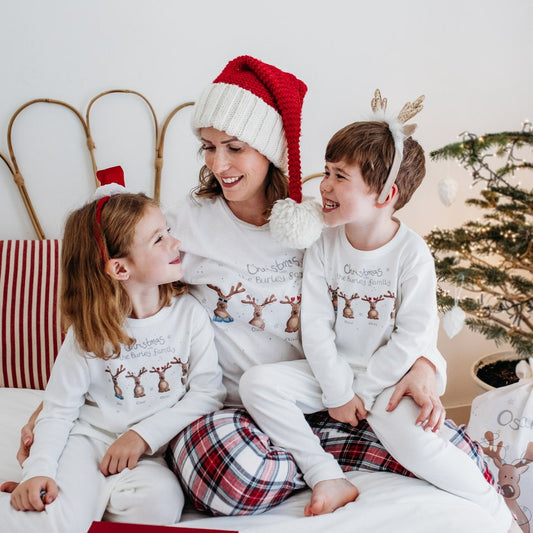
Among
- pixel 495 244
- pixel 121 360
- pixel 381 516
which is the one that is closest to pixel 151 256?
pixel 121 360

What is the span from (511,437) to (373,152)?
1.00 metres

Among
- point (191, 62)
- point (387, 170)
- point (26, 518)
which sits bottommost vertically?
point (26, 518)

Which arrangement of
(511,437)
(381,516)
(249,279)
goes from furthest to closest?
(511,437)
(249,279)
(381,516)

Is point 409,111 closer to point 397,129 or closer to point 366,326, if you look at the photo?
point 397,129

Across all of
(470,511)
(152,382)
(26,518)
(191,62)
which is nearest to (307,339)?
(152,382)

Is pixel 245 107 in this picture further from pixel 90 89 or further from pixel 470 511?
pixel 470 511

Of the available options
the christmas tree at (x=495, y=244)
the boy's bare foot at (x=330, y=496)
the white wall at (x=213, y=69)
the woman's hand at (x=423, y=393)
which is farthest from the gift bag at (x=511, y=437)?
the white wall at (x=213, y=69)

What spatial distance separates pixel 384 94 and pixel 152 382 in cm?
141

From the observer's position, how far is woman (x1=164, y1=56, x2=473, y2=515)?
1172 millimetres

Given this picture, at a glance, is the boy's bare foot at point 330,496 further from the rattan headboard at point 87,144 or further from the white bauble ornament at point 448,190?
the rattan headboard at point 87,144

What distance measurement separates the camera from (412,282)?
4.34 ft

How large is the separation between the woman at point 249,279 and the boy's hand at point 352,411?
0.05m

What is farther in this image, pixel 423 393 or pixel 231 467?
pixel 423 393

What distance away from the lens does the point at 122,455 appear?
120 cm
